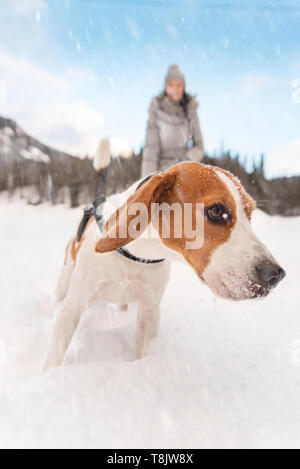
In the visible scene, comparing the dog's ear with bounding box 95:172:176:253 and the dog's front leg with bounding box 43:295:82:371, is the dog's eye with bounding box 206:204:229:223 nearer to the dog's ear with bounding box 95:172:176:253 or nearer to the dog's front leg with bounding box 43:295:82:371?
the dog's ear with bounding box 95:172:176:253

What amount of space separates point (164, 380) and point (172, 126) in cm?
282

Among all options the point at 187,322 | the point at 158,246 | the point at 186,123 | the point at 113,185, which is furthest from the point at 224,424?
the point at 113,185

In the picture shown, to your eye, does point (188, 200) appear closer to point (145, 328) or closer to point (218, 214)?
point (218, 214)

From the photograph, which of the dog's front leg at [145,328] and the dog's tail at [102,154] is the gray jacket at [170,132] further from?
the dog's front leg at [145,328]

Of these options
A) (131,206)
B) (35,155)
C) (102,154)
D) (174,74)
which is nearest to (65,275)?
(102,154)

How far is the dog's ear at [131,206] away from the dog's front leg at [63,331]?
1.46 ft

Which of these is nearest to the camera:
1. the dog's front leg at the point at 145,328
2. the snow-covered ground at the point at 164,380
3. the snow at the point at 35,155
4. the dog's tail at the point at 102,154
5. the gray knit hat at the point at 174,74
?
the snow-covered ground at the point at 164,380

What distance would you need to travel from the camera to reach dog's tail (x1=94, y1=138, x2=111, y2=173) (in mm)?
2668

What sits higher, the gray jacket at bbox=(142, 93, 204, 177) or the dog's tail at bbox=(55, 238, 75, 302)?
the gray jacket at bbox=(142, 93, 204, 177)

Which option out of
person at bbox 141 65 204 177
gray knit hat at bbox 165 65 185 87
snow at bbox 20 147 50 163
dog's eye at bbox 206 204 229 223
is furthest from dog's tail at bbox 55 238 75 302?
snow at bbox 20 147 50 163

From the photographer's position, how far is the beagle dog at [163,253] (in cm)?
129

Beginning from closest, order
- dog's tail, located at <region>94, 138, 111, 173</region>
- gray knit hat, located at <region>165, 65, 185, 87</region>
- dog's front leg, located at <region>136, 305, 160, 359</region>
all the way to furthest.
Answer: dog's front leg, located at <region>136, 305, 160, 359</region>
dog's tail, located at <region>94, 138, 111, 173</region>
gray knit hat, located at <region>165, 65, 185, 87</region>

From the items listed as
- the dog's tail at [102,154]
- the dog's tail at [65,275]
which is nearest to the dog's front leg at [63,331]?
the dog's tail at [65,275]

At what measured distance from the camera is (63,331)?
1796mm
